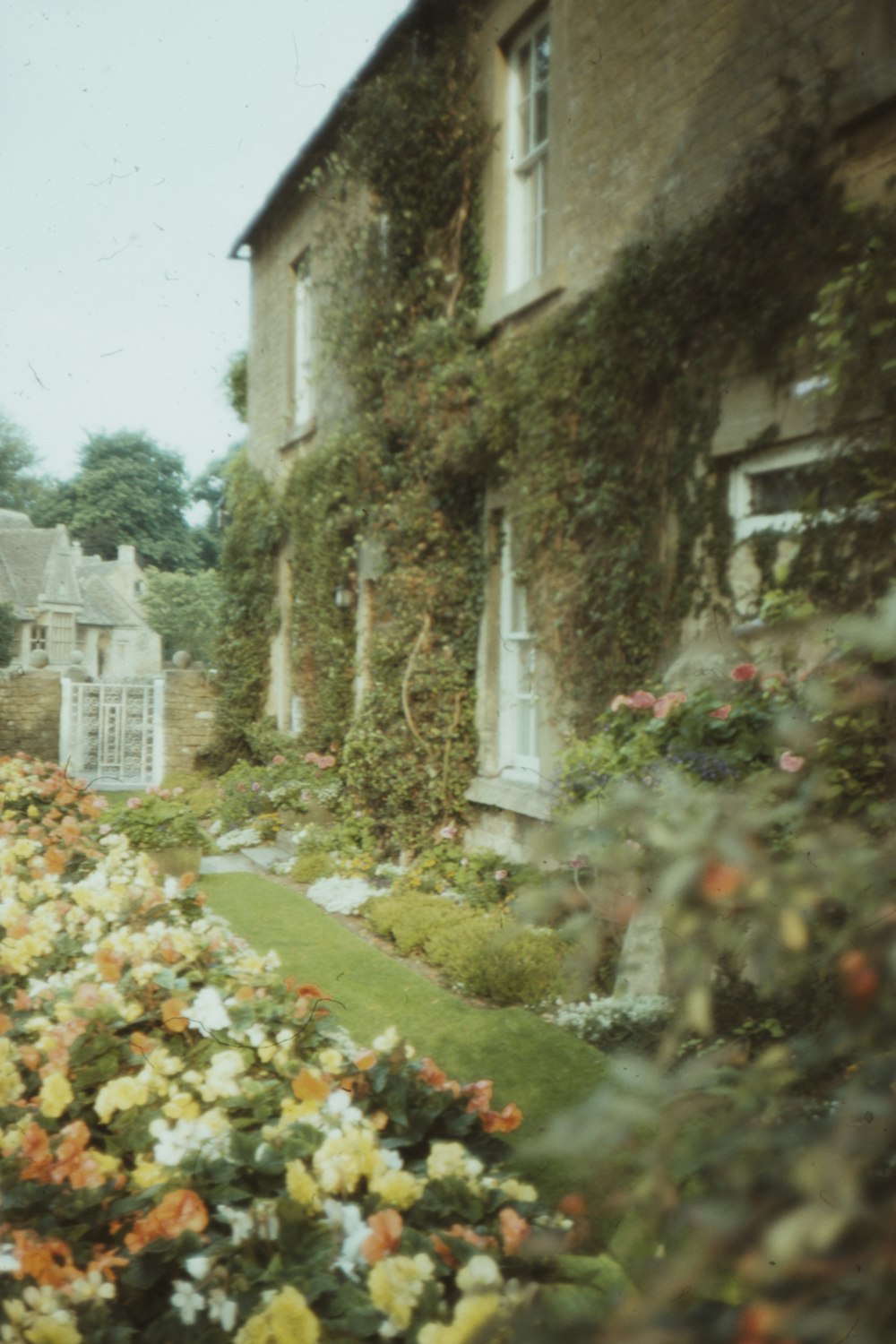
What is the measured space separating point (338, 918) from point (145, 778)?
774cm

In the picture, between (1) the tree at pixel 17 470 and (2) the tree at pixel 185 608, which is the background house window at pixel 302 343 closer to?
(2) the tree at pixel 185 608

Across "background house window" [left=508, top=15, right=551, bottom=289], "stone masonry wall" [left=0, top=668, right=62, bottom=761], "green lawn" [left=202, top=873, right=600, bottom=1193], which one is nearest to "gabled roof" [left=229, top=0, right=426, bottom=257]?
"background house window" [left=508, top=15, right=551, bottom=289]

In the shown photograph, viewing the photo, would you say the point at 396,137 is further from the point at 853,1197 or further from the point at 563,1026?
the point at 853,1197

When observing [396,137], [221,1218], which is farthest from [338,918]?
[396,137]

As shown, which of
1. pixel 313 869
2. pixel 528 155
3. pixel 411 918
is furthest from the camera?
pixel 313 869

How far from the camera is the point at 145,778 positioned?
48.8 ft

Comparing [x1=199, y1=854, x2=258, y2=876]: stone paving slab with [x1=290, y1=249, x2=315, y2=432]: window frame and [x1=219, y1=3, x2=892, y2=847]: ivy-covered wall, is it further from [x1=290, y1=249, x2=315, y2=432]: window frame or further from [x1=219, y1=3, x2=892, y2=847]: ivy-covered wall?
[x1=290, y1=249, x2=315, y2=432]: window frame

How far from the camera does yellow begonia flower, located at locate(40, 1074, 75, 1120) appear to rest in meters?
2.69

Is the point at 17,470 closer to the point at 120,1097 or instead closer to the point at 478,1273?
the point at 120,1097

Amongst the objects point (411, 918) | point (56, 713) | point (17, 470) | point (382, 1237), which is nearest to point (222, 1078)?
point (382, 1237)

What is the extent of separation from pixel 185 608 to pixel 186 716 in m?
2.35

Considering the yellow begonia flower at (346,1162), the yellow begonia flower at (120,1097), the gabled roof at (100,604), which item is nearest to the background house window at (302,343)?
the gabled roof at (100,604)

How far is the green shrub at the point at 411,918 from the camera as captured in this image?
6.89 metres

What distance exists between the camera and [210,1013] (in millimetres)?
3059
